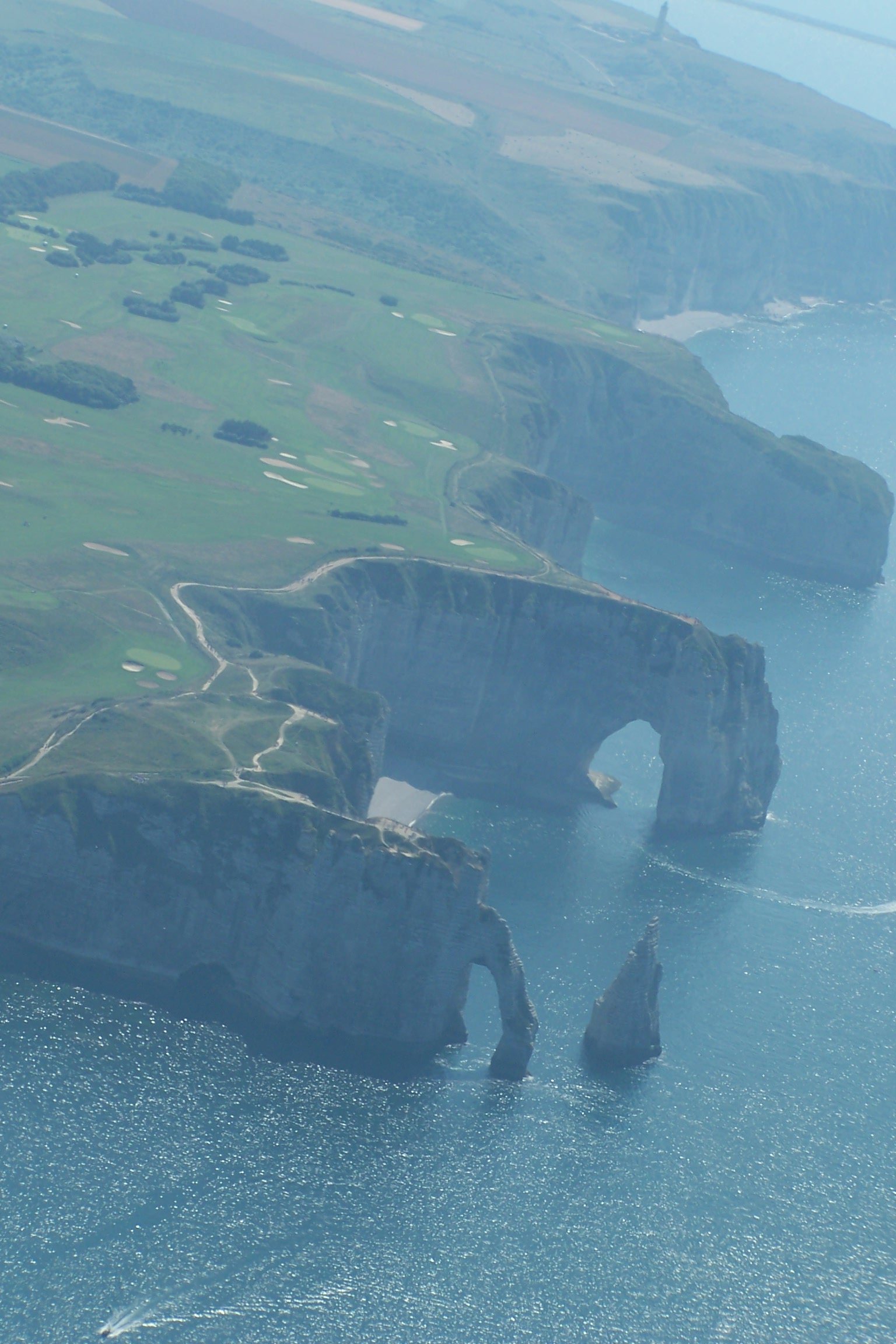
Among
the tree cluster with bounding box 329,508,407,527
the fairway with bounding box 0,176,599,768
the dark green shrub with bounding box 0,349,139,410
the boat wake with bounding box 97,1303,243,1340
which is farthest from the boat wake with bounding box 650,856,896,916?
the dark green shrub with bounding box 0,349,139,410

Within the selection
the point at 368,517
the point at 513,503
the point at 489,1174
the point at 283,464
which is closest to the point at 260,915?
the point at 489,1174

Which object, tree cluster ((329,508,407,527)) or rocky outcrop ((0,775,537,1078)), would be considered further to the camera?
tree cluster ((329,508,407,527))

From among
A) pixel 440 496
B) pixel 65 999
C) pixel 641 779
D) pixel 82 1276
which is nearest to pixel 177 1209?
pixel 82 1276

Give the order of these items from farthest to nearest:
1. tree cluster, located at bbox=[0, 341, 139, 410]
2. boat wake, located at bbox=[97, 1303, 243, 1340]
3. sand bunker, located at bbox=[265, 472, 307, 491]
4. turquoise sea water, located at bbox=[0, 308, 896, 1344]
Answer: tree cluster, located at bbox=[0, 341, 139, 410] < sand bunker, located at bbox=[265, 472, 307, 491] < turquoise sea water, located at bbox=[0, 308, 896, 1344] < boat wake, located at bbox=[97, 1303, 243, 1340]

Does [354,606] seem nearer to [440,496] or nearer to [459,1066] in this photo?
[440,496]

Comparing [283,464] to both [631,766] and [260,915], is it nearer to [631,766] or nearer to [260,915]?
[631,766]

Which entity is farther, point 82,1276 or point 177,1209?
point 177,1209

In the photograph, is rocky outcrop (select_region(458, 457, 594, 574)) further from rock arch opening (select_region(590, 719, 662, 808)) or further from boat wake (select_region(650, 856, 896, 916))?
boat wake (select_region(650, 856, 896, 916))
